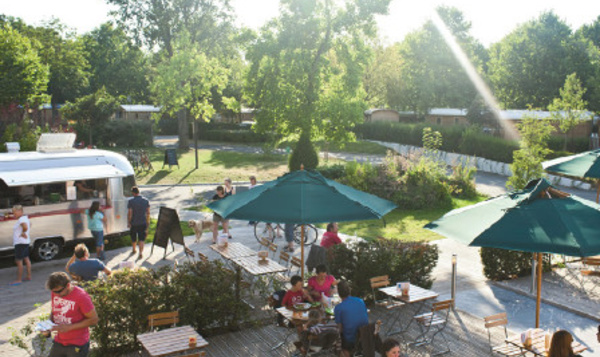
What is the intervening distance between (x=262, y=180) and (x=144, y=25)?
20.9 m

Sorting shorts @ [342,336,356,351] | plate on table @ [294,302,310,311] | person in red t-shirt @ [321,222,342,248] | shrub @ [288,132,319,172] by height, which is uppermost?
shrub @ [288,132,319,172]

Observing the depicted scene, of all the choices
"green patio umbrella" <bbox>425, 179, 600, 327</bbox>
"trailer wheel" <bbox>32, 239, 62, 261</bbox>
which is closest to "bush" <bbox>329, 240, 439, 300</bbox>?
"green patio umbrella" <bbox>425, 179, 600, 327</bbox>

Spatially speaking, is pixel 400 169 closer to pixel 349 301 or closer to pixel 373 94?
pixel 349 301

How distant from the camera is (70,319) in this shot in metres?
6.08

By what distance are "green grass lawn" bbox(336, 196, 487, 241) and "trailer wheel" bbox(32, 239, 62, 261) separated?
8219mm

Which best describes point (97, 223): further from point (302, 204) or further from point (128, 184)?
point (302, 204)

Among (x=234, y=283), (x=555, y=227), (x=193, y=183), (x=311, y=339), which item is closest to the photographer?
(x=555, y=227)

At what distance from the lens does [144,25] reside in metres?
41.0

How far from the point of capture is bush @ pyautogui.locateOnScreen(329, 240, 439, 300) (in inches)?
392

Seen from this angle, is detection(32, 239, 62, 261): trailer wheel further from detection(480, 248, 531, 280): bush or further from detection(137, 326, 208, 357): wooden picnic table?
detection(480, 248, 531, 280): bush

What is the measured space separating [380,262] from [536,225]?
3.85 metres

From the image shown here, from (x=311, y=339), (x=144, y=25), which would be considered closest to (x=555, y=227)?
(x=311, y=339)

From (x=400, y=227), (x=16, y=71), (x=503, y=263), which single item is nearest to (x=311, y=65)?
(x=400, y=227)

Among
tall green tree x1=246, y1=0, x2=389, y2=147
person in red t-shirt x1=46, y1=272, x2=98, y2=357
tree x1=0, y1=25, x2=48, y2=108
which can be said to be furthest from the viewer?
tall green tree x1=246, y1=0, x2=389, y2=147
